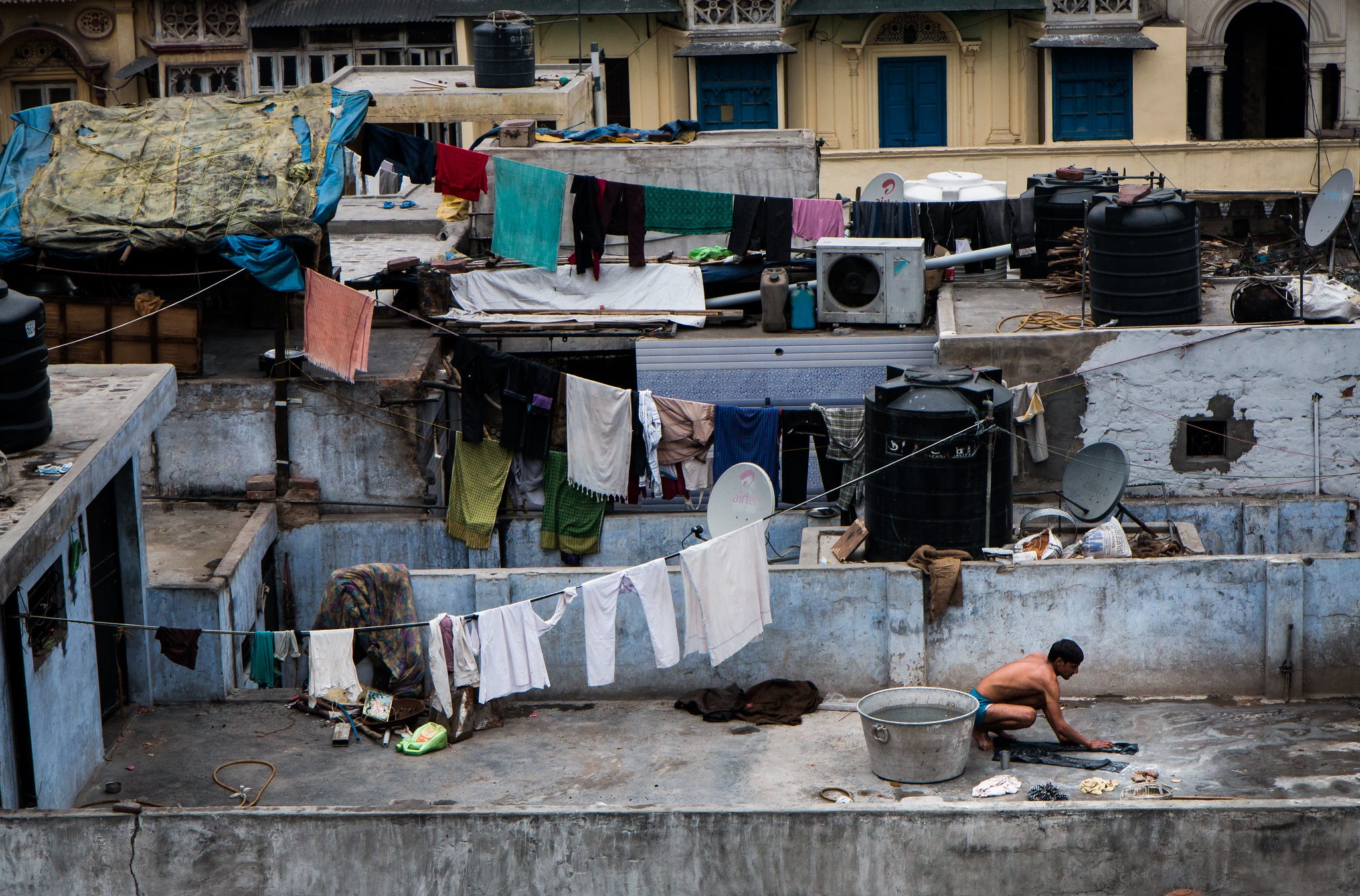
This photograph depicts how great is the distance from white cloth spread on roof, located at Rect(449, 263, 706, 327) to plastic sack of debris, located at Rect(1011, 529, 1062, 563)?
7744 mm

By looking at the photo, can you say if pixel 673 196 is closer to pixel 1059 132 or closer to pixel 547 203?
pixel 547 203

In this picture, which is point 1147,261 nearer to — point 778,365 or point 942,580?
point 778,365

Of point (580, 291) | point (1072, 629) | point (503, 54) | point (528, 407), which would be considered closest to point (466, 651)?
point (1072, 629)

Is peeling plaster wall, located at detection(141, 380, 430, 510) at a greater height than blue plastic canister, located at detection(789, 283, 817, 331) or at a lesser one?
lesser

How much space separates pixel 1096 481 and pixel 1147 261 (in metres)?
3.59

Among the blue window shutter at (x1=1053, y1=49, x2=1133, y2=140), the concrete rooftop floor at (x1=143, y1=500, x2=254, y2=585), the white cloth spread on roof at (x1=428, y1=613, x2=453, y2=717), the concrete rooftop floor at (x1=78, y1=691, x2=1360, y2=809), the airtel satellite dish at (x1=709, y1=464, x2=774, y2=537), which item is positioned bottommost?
the concrete rooftop floor at (x1=78, y1=691, x2=1360, y2=809)

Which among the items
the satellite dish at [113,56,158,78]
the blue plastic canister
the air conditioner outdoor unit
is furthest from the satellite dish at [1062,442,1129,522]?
the satellite dish at [113,56,158,78]

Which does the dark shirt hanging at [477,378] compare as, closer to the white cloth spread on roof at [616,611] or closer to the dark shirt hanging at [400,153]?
the dark shirt hanging at [400,153]

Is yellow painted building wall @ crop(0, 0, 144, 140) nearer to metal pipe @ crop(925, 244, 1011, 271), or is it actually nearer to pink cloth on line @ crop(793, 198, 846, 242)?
pink cloth on line @ crop(793, 198, 846, 242)

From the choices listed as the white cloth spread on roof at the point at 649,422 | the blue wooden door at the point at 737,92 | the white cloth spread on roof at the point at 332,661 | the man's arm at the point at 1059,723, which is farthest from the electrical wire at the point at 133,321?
the blue wooden door at the point at 737,92

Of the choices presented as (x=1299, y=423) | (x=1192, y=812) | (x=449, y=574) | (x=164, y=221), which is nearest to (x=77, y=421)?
(x=449, y=574)

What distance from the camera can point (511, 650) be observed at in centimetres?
1388

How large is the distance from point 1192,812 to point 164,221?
42.9 feet

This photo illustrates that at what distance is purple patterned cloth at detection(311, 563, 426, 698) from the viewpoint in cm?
1491
